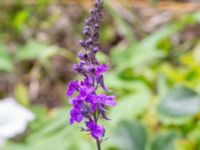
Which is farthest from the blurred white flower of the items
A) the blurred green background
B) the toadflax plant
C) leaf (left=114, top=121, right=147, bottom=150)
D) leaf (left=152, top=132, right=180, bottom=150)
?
the toadflax plant

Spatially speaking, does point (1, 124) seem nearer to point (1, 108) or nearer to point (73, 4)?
point (1, 108)

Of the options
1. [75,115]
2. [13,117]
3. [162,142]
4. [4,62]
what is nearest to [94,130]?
[75,115]

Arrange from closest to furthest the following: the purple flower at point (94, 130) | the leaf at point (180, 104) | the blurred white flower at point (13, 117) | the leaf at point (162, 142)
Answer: the purple flower at point (94, 130) → the leaf at point (162, 142) → the leaf at point (180, 104) → the blurred white flower at point (13, 117)

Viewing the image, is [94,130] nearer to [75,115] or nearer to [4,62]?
[75,115]

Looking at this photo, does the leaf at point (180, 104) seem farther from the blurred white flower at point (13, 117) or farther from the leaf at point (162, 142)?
the blurred white flower at point (13, 117)

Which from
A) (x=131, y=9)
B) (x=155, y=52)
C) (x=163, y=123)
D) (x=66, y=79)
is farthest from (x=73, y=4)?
(x=163, y=123)

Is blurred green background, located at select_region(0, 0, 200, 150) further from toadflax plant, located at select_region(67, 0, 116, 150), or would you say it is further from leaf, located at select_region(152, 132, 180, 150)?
toadflax plant, located at select_region(67, 0, 116, 150)

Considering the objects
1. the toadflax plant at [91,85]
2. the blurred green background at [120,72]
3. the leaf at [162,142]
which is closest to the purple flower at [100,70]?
the toadflax plant at [91,85]
